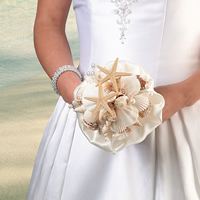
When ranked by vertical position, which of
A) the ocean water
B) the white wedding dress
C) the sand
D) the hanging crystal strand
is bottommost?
the sand

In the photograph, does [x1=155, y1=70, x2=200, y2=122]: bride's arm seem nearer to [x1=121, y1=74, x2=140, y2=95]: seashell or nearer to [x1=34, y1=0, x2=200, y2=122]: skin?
[x1=34, y1=0, x2=200, y2=122]: skin

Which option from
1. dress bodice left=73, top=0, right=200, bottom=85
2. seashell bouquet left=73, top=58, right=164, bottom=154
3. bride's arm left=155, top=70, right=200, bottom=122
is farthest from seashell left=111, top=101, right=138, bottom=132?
dress bodice left=73, top=0, right=200, bottom=85

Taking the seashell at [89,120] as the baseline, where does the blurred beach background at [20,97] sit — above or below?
below

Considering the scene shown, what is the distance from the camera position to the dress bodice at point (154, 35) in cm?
69

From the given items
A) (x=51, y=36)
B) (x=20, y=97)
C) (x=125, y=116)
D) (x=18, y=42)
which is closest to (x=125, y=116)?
(x=125, y=116)

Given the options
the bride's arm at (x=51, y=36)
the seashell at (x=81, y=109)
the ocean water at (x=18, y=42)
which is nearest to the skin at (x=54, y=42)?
the bride's arm at (x=51, y=36)

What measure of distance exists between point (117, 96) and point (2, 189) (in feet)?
4.23

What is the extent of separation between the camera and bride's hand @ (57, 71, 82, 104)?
68 cm

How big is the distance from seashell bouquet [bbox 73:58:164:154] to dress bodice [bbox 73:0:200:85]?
160mm

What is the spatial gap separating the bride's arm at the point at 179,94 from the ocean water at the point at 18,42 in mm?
2201

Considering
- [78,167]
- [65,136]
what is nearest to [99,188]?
[78,167]

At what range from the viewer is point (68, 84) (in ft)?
2.32

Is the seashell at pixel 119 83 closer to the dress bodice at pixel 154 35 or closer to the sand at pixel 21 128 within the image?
the dress bodice at pixel 154 35

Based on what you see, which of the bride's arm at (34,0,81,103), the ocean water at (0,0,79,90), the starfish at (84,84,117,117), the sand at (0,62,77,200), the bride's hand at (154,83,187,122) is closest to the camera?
the starfish at (84,84,117,117)
